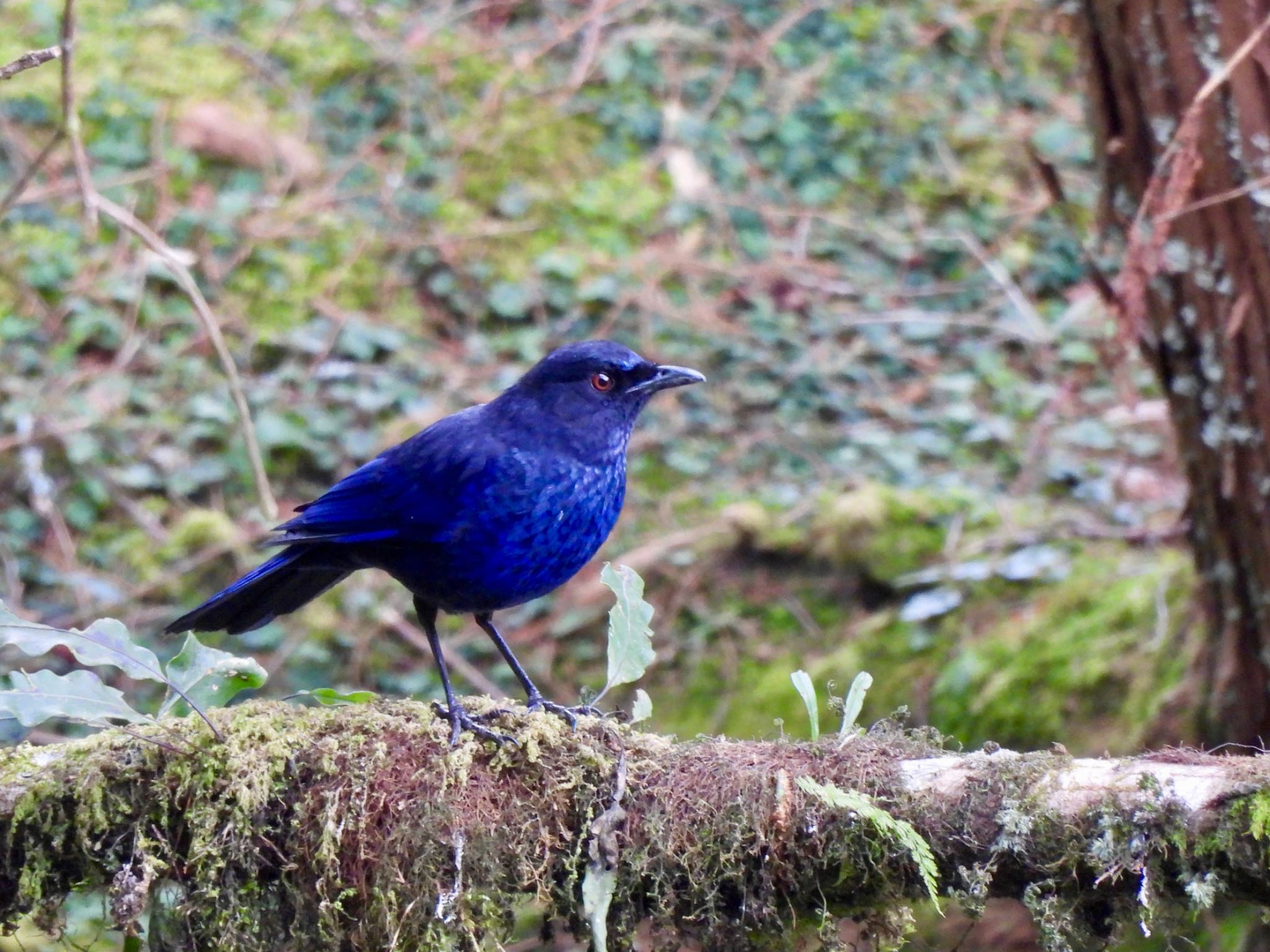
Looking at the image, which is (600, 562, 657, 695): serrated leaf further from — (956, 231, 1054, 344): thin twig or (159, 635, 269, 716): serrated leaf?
(956, 231, 1054, 344): thin twig

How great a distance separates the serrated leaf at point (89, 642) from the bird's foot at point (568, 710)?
0.87 m

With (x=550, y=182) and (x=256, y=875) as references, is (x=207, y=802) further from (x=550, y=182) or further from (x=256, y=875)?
(x=550, y=182)

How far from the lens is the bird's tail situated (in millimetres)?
3943

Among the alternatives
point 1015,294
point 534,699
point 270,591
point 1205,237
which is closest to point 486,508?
point 534,699

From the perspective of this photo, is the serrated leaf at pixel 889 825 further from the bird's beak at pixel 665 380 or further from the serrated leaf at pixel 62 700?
the bird's beak at pixel 665 380

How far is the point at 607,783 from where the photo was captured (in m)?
2.76

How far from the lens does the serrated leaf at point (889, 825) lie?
238 centimetres

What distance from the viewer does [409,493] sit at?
3.90 m

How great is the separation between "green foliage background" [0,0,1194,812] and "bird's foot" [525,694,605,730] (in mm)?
2357

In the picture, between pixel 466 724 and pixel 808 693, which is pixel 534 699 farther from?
pixel 808 693

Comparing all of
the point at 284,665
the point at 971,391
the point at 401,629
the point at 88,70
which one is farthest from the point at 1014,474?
the point at 88,70

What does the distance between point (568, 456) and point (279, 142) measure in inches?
267

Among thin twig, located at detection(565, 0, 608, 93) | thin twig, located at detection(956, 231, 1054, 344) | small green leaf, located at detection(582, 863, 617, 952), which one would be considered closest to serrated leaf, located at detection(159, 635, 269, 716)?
small green leaf, located at detection(582, 863, 617, 952)

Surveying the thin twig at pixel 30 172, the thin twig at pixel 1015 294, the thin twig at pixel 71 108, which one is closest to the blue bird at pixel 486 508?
the thin twig at pixel 71 108
